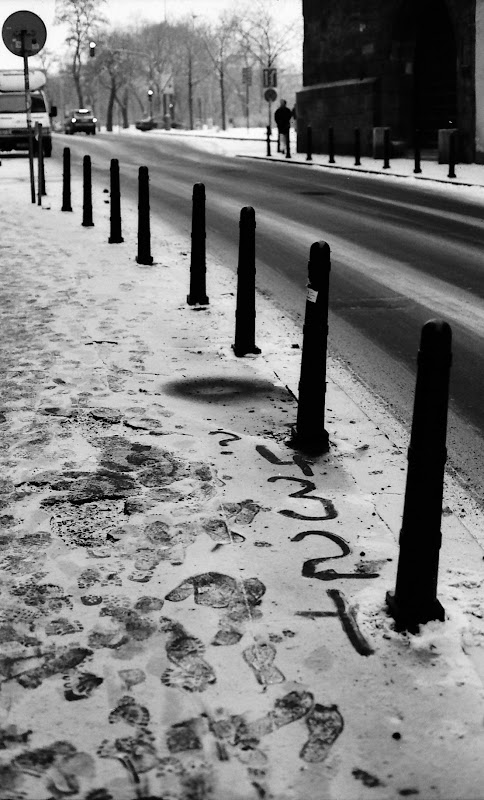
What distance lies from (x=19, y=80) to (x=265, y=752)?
3314 cm

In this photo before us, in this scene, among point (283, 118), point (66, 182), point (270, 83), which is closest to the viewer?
point (66, 182)

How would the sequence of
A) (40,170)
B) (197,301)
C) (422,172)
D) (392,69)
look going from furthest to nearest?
(392,69) < (422,172) < (40,170) < (197,301)

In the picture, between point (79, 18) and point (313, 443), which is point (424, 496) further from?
point (79, 18)

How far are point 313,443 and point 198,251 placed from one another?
139 inches

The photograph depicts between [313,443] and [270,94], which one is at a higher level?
[270,94]

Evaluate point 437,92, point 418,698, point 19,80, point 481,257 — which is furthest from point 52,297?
point 19,80

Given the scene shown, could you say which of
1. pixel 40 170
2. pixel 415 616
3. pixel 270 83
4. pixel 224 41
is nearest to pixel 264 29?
pixel 224 41

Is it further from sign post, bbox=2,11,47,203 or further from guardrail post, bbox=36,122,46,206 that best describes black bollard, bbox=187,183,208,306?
guardrail post, bbox=36,122,46,206

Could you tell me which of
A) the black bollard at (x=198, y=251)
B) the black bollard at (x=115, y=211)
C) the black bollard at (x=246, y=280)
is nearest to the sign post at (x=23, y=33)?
the black bollard at (x=115, y=211)

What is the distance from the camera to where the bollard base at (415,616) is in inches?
120

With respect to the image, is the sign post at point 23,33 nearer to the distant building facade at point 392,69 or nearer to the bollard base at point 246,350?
the bollard base at point 246,350

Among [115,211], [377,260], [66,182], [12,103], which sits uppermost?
[12,103]

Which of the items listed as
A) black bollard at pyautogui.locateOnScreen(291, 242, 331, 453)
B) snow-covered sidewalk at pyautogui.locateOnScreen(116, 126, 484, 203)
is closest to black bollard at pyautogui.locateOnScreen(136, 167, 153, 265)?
black bollard at pyautogui.locateOnScreen(291, 242, 331, 453)

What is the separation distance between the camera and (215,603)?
3.21m
